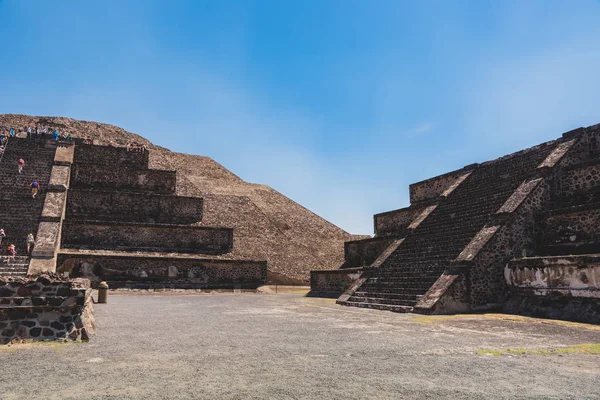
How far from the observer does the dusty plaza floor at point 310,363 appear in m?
3.57

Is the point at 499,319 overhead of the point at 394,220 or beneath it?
beneath


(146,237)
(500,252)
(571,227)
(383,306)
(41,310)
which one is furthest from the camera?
(146,237)

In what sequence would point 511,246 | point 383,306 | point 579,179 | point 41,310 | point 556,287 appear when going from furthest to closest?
point 579,179 < point 383,306 < point 511,246 < point 556,287 < point 41,310

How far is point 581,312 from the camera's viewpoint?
845cm

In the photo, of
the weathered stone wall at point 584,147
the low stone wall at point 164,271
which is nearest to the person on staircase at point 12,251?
the low stone wall at point 164,271

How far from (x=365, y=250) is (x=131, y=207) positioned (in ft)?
37.0

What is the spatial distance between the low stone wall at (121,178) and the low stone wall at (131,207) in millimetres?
1703

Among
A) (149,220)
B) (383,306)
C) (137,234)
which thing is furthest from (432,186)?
(149,220)

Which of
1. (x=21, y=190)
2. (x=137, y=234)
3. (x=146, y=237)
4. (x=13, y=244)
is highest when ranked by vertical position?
(x=21, y=190)

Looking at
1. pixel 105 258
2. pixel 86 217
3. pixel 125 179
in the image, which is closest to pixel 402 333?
pixel 105 258

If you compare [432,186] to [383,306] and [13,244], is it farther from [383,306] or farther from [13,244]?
[13,244]

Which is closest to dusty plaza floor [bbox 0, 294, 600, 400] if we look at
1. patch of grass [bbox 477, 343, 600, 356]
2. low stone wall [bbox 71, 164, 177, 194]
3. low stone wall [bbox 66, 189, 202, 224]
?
patch of grass [bbox 477, 343, 600, 356]

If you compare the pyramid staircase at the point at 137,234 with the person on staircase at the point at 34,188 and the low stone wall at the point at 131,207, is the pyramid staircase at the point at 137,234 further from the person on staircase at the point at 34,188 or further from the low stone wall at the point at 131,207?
the person on staircase at the point at 34,188

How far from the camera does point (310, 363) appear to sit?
4602 millimetres
